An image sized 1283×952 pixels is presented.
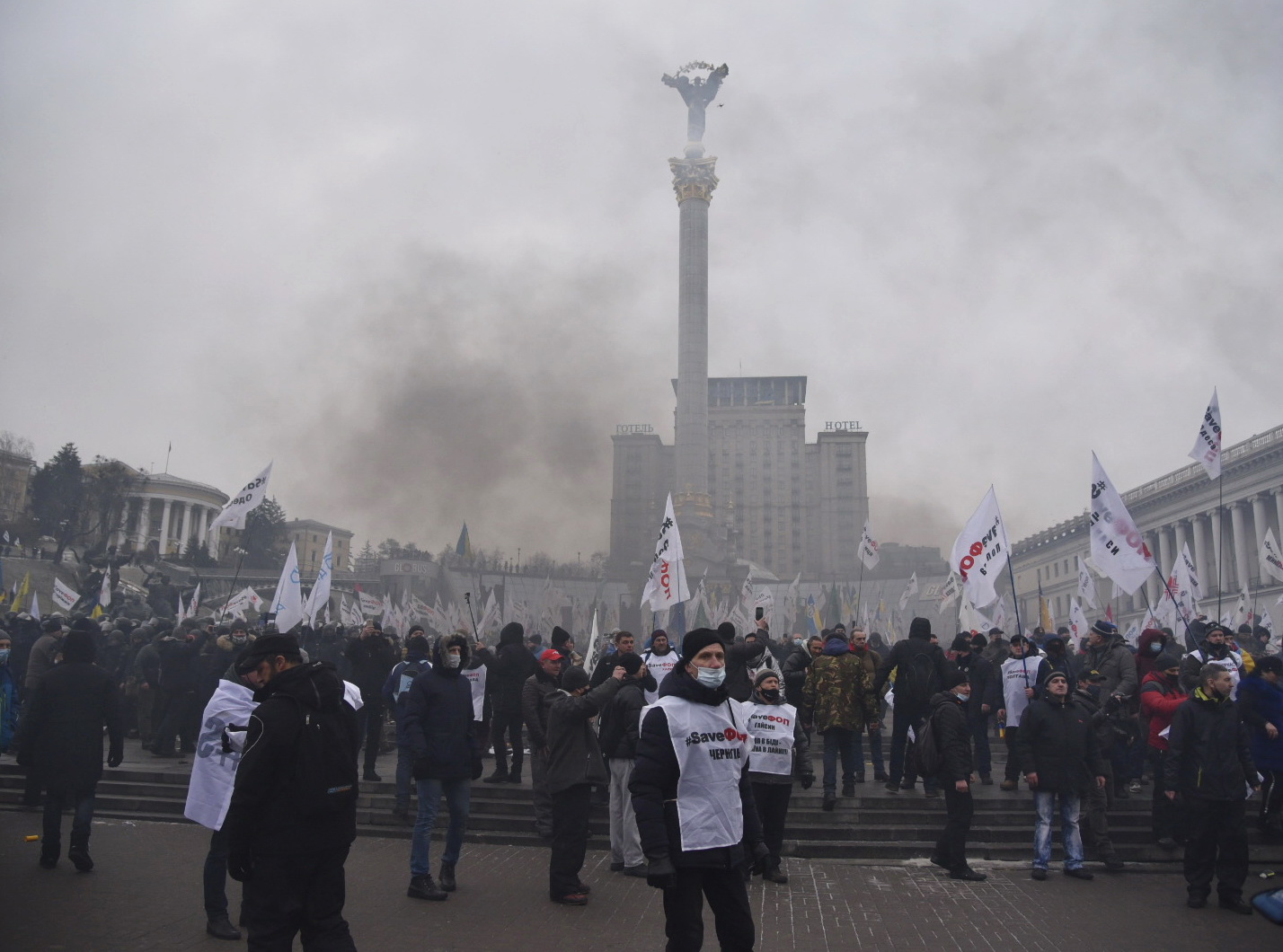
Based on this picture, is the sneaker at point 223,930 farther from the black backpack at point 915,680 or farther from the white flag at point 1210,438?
the white flag at point 1210,438

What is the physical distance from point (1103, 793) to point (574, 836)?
196 inches

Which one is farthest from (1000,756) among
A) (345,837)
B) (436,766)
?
(345,837)

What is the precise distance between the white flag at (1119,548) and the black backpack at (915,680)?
354 centimetres

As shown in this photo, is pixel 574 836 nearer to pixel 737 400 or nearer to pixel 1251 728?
pixel 1251 728

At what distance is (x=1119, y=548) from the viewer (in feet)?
42.2

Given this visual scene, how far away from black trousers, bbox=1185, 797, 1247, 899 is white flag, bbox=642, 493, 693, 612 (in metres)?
10.6

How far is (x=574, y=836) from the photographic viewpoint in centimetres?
720

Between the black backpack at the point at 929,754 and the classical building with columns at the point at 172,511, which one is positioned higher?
the classical building with columns at the point at 172,511

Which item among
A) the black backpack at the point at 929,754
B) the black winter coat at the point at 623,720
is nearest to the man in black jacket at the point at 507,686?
the black winter coat at the point at 623,720

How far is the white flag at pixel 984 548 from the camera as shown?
14.2 metres

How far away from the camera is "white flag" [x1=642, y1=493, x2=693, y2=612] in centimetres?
1756

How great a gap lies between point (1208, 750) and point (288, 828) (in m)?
6.77

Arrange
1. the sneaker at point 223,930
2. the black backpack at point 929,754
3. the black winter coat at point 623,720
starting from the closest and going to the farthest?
the sneaker at point 223,930
the black winter coat at point 623,720
the black backpack at point 929,754

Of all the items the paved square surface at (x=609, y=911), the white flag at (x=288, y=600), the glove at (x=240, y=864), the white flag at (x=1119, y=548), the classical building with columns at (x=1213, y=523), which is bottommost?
the paved square surface at (x=609, y=911)
